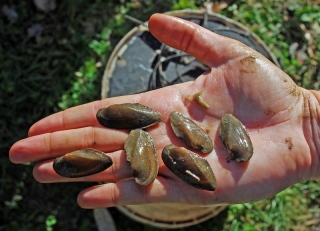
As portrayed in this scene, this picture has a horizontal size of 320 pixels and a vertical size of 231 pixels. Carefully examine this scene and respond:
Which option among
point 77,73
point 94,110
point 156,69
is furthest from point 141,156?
point 77,73

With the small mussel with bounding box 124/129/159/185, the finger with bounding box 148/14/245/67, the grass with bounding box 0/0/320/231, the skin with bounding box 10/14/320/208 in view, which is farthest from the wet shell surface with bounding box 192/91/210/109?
the grass with bounding box 0/0/320/231

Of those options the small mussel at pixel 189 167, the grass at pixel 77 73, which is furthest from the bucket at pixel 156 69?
the small mussel at pixel 189 167

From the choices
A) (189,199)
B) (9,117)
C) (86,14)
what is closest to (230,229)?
(189,199)

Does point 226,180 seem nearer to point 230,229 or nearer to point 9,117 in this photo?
point 230,229

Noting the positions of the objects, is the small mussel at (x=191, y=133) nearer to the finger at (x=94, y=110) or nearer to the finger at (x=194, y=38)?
the finger at (x=94, y=110)

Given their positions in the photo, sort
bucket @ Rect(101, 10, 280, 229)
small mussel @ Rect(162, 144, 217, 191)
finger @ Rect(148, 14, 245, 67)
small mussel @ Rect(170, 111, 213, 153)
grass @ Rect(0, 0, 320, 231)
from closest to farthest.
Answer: small mussel @ Rect(162, 144, 217, 191)
small mussel @ Rect(170, 111, 213, 153)
finger @ Rect(148, 14, 245, 67)
bucket @ Rect(101, 10, 280, 229)
grass @ Rect(0, 0, 320, 231)

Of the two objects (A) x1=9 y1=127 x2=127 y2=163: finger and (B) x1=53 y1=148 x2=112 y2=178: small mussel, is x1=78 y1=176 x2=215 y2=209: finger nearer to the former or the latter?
(B) x1=53 y1=148 x2=112 y2=178: small mussel

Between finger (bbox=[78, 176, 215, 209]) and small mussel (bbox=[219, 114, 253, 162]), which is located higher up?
small mussel (bbox=[219, 114, 253, 162])
